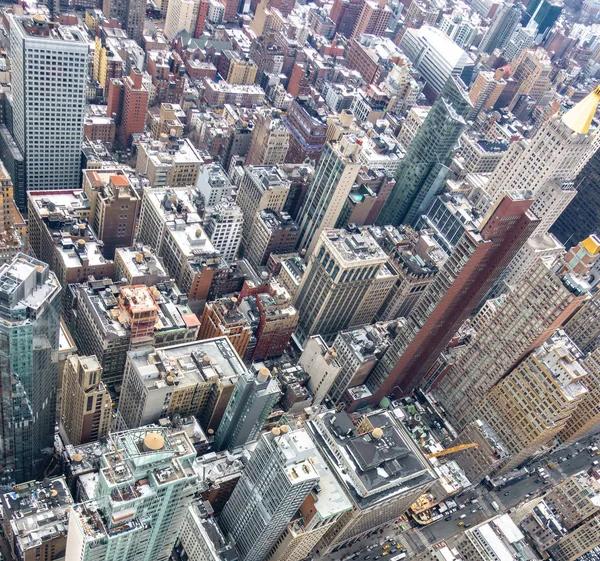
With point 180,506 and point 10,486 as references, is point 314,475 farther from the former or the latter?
point 10,486

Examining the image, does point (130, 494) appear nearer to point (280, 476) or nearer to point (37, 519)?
point (280, 476)

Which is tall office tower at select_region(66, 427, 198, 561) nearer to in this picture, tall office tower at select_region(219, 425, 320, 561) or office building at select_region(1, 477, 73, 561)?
office building at select_region(1, 477, 73, 561)

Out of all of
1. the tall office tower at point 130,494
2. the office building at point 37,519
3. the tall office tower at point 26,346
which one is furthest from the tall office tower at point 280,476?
the tall office tower at point 26,346

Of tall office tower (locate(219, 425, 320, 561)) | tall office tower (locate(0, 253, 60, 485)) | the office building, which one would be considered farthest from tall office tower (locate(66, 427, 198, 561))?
tall office tower (locate(219, 425, 320, 561))

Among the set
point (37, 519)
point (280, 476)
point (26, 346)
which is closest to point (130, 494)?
point (26, 346)

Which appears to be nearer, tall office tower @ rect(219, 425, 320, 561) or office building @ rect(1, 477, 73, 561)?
office building @ rect(1, 477, 73, 561)

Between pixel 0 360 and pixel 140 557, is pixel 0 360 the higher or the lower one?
the higher one

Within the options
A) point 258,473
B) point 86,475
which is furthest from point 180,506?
point 86,475
